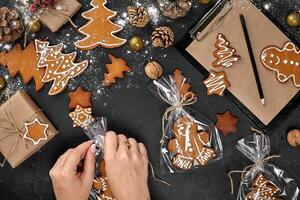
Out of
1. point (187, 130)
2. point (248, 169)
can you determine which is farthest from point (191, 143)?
point (248, 169)

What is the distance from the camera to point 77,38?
40.7 inches

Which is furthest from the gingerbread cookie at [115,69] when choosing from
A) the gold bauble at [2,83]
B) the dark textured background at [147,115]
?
the gold bauble at [2,83]

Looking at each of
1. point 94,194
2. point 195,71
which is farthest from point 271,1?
point 94,194

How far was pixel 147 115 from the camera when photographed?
40.2 inches

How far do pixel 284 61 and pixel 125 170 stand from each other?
1.28ft

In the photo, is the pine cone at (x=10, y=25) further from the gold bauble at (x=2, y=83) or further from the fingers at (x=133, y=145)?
the fingers at (x=133, y=145)

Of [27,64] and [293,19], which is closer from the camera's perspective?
[293,19]

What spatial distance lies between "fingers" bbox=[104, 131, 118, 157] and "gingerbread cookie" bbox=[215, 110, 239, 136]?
22 cm

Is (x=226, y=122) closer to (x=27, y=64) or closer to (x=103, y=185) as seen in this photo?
(x=103, y=185)

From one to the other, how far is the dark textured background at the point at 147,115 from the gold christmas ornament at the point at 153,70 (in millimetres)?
17

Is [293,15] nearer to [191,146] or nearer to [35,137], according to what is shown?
[191,146]

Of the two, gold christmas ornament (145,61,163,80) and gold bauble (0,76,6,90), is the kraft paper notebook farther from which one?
gold bauble (0,76,6,90)

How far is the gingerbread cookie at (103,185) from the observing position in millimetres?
1034

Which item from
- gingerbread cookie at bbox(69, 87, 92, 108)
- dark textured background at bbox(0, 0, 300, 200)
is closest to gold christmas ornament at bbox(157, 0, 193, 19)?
dark textured background at bbox(0, 0, 300, 200)
